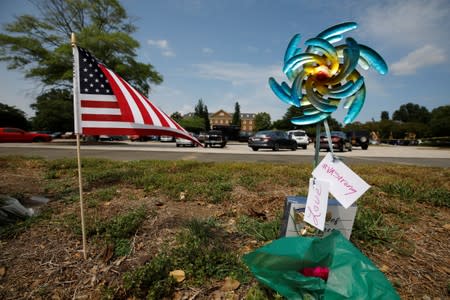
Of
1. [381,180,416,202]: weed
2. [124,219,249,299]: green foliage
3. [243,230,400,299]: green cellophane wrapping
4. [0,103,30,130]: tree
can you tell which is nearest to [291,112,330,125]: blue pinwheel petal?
[243,230,400,299]: green cellophane wrapping

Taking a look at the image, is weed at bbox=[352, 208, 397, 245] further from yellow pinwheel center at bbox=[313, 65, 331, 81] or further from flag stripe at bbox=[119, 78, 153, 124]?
flag stripe at bbox=[119, 78, 153, 124]

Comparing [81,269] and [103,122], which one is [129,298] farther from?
[103,122]

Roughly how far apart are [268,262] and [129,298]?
0.96 meters

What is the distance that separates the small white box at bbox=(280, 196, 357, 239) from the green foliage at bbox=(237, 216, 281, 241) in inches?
15.9

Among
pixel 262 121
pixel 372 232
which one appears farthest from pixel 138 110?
pixel 262 121

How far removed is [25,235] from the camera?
2.16m

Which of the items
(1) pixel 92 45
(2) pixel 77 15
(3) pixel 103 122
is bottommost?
(3) pixel 103 122

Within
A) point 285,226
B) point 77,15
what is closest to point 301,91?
point 285,226

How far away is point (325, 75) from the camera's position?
5.16 ft

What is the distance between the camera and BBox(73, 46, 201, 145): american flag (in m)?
2.04

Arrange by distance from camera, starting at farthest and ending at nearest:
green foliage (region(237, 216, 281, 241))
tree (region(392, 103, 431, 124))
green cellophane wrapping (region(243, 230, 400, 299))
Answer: tree (region(392, 103, 431, 124))
green foliage (region(237, 216, 281, 241))
green cellophane wrapping (region(243, 230, 400, 299))

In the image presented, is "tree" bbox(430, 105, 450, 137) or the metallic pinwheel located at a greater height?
"tree" bbox(430, 105, 450, 137)

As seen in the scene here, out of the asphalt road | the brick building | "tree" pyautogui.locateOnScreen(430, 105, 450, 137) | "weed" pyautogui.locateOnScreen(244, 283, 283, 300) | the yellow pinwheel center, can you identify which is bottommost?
"weed" pyautogui.locateOnScreen(244, 283, 283, 300)

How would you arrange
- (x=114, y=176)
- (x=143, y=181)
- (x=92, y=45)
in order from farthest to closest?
(x=92, y=45), (x=114, y=176), (x=143, y=181)
